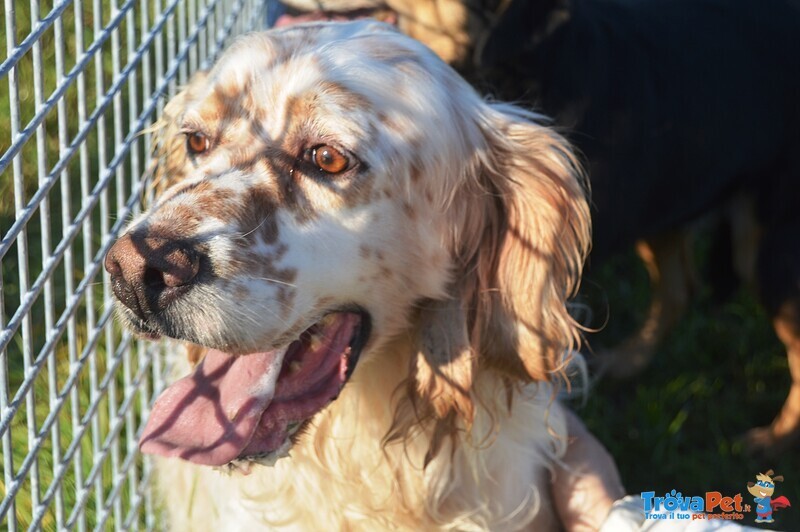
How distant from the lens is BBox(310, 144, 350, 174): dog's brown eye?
2.03 metres

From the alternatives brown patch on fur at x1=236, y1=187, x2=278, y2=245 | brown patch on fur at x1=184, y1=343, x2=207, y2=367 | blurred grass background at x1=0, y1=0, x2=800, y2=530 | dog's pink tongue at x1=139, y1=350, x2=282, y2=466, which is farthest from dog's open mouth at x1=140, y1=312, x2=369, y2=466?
blurred grass background at x1=0, y1=0, x2=800, y2=530

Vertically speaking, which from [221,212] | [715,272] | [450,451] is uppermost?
[221,212]

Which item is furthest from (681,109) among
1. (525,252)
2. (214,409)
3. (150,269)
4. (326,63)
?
(150,269)

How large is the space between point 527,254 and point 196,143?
0.72 meters

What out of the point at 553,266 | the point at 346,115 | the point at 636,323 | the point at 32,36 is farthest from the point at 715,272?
the point at 32,36

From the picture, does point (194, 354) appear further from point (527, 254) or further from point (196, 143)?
point (527, 254)

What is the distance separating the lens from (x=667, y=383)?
13.2 feet

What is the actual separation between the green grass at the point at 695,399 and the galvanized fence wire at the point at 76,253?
1592 millimetres

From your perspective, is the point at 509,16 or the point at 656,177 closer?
the point at 509,16

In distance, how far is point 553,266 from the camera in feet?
7.36

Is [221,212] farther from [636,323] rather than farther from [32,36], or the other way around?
[636,323]

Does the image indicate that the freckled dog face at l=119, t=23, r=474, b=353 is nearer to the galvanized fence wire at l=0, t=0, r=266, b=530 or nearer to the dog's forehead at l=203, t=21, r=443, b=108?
the dog's forehead at l=203, t=21, r=443, b=108

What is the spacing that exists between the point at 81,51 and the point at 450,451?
114 cm

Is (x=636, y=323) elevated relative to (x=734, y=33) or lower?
lower
